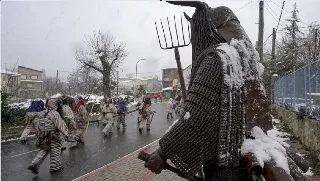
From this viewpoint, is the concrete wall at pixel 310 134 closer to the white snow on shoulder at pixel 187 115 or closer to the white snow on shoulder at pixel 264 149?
the white snow on shoulder at pixel 264 149

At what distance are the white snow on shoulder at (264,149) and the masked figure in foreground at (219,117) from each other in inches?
1.8

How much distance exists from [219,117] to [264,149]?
1.03 feet

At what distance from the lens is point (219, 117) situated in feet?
6.45

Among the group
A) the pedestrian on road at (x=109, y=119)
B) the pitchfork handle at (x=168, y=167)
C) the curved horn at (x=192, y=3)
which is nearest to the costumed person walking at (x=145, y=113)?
the pedestrian on road at (x=109, y=119)

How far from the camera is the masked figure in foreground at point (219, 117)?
1956 mm

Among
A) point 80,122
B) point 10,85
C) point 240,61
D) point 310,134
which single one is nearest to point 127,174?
point 310,134

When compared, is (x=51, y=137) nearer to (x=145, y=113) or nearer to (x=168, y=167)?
(x=168, y=167)

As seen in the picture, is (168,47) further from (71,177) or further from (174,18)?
(71,177)

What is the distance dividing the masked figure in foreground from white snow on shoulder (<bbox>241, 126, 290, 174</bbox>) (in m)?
0.05

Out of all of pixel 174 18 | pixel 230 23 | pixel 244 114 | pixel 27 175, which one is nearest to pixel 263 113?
pixel 244 114

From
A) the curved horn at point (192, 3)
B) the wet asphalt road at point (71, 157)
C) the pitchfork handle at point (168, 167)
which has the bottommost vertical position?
the wet asphalt road at point (71, 157)

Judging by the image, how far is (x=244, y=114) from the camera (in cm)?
201

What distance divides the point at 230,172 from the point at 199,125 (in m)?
0.36

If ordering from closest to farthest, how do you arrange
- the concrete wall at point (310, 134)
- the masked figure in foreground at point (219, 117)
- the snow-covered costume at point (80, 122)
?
the masked figure in foreground at point (219, 117) < the concrete wall at point (310, 134) < the snow-covered costume at point (80, 122)
